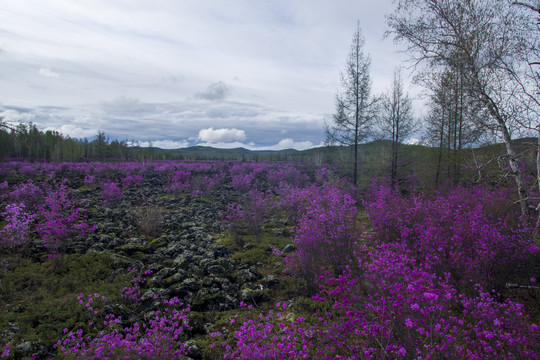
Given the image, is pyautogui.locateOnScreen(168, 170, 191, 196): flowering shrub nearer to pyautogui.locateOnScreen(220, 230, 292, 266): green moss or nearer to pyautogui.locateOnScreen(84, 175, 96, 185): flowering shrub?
pyautogui.locateOnScreen(84, 175, 96, 185): flowering shrub

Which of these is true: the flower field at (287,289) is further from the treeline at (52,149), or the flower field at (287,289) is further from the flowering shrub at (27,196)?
the treeline at (52,149)

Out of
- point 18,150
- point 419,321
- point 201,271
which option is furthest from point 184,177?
point 18,150

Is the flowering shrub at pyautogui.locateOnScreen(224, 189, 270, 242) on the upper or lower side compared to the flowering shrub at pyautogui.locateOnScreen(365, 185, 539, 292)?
lower

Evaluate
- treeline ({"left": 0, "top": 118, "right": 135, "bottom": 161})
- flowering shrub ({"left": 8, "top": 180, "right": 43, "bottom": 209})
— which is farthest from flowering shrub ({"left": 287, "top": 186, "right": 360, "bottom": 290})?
treeline ({"left": 0, "top": 118, "right": 135, "bottom": 161})

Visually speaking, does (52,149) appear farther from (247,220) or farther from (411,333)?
(411,333)

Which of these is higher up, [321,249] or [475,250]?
[475,250]

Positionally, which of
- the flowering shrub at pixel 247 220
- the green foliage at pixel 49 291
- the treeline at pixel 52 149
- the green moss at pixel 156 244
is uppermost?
the treeline at pixel 52 149

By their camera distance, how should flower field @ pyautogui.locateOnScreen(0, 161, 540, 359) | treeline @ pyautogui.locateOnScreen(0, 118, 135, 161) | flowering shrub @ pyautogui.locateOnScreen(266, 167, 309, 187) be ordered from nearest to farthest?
flower field @ pyautogui.locateOnScreen(0, 161, 540, 359)
flowering shrub @ pyautogui.locateOnScreen(266, 167, 309, 187)
treeline @ pyautogui.locateOnScreen(0, 118, 135, 161)

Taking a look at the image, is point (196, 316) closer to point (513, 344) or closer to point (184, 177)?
point (513, 344)

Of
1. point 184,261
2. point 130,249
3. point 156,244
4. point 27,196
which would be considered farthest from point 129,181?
point 184,261

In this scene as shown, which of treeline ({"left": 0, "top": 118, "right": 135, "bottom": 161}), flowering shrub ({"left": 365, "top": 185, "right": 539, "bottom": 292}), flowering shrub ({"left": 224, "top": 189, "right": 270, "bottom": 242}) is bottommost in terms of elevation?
flowering shrub ({"left": 224, "top": 189, "right": 270, "bottom": 242})

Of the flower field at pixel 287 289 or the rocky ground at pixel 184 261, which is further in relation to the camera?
the rocky ground at pixel 184 261

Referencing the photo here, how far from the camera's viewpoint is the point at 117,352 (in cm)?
261

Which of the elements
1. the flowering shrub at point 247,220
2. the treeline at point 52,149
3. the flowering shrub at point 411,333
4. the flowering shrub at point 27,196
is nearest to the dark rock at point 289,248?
the flowering shrub at point 247,220
